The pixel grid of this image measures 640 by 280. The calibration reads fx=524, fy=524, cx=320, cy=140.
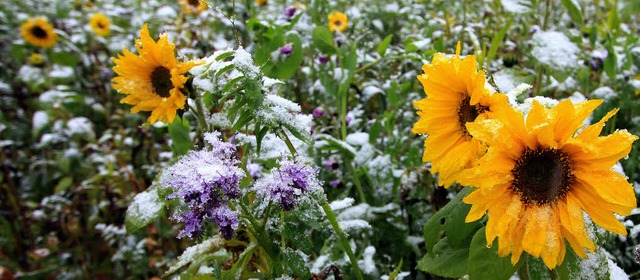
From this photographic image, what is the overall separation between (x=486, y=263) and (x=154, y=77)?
81 cm

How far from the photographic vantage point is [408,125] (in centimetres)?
223

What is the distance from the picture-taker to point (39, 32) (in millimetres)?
3945

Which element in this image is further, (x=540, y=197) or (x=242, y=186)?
(x=242, y=186)

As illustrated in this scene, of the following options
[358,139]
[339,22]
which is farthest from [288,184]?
[339,22]

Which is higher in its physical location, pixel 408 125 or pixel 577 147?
pixel 577 147

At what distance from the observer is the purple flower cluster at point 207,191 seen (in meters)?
0.84

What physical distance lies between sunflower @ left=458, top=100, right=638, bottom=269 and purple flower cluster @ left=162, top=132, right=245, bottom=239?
37 centimetres

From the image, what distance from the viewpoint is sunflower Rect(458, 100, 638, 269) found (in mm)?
764

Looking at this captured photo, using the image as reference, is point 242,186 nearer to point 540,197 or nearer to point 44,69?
point 540,197

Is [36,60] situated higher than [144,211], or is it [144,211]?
[144,211]

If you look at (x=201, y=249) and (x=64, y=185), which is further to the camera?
(x=64, y=185)

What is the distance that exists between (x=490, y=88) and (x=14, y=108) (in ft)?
11.5

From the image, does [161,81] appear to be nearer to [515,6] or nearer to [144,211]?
[144,211]

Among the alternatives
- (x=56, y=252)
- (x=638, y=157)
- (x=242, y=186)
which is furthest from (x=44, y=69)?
(x=638, y=157)
